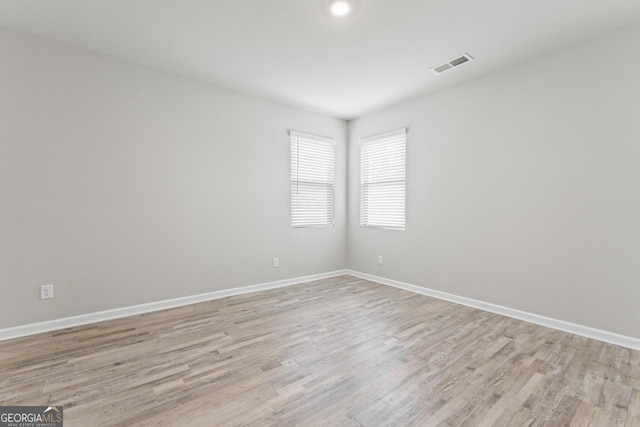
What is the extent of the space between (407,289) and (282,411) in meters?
2.89

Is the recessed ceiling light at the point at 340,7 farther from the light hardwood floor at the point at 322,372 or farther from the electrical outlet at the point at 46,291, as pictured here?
the electrical outlet at the point at 46,291

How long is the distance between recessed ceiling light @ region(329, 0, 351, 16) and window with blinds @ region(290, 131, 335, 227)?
216 centimetres

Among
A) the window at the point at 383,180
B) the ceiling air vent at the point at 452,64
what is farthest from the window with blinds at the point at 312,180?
the ceiling air vent at the point at 452,64

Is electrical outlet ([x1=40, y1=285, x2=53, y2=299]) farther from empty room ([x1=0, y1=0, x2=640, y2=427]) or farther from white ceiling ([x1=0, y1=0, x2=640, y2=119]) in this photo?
white ceiling ([x1=0, y1=0, x2=640, y2=119])

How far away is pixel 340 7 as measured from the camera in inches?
87.9

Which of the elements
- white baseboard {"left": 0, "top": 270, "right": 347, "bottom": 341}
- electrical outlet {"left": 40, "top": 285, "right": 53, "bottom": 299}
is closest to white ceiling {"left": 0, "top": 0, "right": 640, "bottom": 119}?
electrical outlet {"left": 40, "top": 285, "right": 53, "bottom": 299}

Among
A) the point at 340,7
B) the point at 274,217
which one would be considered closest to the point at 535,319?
the point at 274,217

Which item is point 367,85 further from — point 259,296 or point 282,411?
point 282,411

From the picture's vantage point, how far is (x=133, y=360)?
219 cm

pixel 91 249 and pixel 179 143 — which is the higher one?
pixel 179 143

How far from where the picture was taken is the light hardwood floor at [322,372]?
1.63m

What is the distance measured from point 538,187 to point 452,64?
1.54 metres

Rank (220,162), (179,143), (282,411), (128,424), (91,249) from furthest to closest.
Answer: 1. (220,162)
2. (179,143)
3. (91,249)
4. (282,411)
5. (128,424)

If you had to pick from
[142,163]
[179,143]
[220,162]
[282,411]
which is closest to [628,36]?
[282,411]
